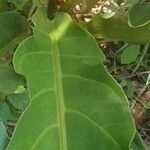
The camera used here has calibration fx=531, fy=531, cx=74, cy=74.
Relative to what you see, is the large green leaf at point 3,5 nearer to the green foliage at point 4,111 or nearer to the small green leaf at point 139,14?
the green foliage at point 4,111

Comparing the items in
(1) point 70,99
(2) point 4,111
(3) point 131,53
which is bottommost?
(3) point 131,53

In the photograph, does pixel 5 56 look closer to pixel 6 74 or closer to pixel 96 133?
pixel 6 74

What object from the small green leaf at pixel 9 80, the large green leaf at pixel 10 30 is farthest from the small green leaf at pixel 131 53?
the small green leaf at pixel 9 80

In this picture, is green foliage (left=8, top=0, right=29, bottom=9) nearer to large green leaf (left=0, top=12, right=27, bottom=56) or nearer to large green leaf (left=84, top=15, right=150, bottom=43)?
large green leaf (left=0, top=12, right=27, bottom=56)

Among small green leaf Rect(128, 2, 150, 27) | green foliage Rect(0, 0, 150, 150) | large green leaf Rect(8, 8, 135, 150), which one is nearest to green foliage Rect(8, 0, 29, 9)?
green foliage Rect(0, 0, 150, 150)

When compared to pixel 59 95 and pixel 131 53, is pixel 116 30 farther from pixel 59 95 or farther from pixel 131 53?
pixel 131 53

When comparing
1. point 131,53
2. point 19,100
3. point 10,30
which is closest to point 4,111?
point 19,100

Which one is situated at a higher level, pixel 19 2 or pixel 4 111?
pixel 19 2

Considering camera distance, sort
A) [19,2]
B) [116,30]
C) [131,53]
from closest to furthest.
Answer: [116,30] → [19,2] → [131,53]
